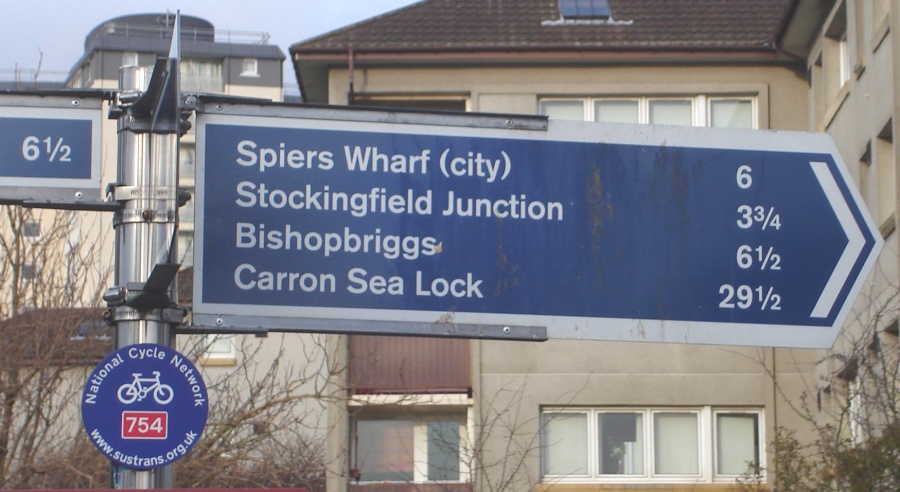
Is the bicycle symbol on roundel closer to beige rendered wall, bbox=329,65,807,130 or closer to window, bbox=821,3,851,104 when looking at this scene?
window, bbox=821,3,851,104

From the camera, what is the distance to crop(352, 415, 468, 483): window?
79.4 feet

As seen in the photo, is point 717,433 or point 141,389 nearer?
point 141,389

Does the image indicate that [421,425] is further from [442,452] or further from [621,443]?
[621,443]

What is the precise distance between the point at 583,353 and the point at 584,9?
21.2 ft

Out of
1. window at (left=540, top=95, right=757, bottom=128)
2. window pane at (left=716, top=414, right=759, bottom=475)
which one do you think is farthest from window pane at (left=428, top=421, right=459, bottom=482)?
window at (left=540, top=95, right=757, bottom=128)

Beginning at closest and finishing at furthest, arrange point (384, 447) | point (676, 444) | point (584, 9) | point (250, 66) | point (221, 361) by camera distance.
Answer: point (676, 444)
point (384, 447)
point (584, 9)
point (221, 361)
point (250, 66)

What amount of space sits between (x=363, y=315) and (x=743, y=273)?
1.07 m

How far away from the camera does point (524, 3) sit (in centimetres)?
2512

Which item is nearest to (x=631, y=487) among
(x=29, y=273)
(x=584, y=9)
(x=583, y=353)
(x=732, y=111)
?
(x=583, y=353)

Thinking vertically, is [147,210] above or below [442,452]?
above

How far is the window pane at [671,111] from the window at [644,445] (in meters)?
5.01

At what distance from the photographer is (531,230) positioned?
149 inches

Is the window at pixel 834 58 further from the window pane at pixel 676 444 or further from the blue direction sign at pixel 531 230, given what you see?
the blue direction sign at pixel 531 230

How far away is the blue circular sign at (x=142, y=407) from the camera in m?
3.36
